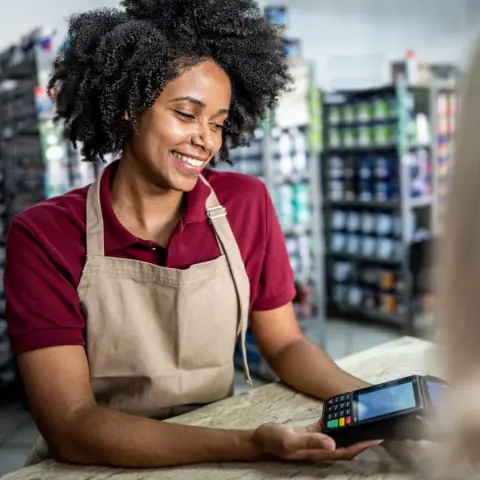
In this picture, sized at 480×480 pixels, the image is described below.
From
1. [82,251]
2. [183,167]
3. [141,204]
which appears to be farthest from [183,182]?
[82,251]

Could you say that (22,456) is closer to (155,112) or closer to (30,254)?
(30,254)

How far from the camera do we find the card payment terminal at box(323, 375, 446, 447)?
97 cm

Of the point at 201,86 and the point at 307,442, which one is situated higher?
the point at 201,86

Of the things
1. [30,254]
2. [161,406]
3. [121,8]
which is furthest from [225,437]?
[121,8]

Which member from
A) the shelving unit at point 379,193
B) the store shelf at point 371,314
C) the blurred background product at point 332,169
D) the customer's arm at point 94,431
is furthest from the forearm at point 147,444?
the store shelf at point 371,314

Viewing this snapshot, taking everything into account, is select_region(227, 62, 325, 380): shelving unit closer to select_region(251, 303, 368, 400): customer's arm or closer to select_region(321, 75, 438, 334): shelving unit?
select_region(321, 75, 438, 334): shelving unit

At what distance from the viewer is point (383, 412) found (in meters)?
1.01

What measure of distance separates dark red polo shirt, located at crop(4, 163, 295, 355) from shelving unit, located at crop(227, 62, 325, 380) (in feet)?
7.92

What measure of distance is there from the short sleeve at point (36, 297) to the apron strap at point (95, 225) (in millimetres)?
85

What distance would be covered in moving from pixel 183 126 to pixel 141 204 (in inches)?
9.5

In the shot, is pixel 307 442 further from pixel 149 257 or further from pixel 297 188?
pixel 297 188

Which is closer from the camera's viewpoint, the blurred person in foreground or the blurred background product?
the blurred person in foreground

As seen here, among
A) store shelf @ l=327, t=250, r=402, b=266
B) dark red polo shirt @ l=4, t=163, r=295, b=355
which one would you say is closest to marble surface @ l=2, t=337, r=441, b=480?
dark red polo shirt @ l=4, t=163, r=295, b=355

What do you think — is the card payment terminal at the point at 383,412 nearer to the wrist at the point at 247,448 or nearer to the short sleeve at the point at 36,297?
the wrist at the point at 247,448
